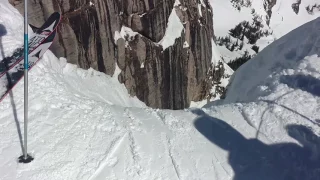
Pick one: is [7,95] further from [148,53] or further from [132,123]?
[148,53]

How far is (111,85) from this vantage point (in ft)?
66.6

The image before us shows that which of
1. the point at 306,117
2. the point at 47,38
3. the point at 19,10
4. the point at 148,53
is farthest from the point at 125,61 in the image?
the point at 306,117

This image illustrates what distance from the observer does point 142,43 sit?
83.2 feet

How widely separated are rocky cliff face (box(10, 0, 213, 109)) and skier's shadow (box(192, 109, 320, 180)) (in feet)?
A: 32.0

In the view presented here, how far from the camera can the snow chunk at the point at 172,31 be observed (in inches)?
1088

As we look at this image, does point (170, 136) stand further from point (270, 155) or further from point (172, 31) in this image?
point (172, 31)

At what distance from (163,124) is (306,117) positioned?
2.85 meters

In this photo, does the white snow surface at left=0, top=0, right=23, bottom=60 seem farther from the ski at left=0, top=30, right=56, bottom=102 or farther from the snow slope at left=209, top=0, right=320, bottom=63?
the snow slope at left=209, top=0, right=320, bottom=63

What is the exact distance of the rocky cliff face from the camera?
17.6 metres

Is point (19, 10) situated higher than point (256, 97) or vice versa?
point (19, 10)

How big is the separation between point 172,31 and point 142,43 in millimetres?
4054

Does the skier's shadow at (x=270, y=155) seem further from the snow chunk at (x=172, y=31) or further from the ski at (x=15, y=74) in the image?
the snow chunk at (x=172, y=31)

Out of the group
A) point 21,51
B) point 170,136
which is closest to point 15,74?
point 21,51

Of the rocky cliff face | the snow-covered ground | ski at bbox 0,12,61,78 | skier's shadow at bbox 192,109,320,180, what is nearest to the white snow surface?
ski at bbox 0,12,61,78
